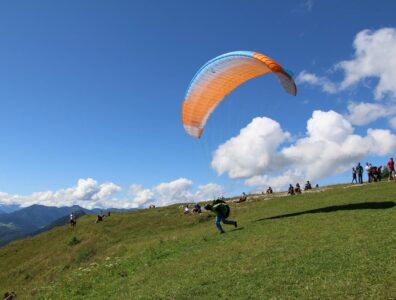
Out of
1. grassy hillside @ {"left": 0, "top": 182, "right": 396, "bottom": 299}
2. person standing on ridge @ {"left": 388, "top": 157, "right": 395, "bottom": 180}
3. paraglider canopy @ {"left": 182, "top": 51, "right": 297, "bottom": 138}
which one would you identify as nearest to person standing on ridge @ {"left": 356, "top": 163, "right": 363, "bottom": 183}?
person standing on ridge @ {"left": 388, "top": 157, "right": 395, "bottom": 180}

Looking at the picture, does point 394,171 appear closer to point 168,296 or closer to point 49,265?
point 168,296

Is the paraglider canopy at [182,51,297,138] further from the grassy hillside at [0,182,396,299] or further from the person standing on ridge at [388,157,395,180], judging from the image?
the person standing on ridge at [388,157,395,180]

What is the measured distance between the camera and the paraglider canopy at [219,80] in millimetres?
24766

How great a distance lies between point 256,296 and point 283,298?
0.97m

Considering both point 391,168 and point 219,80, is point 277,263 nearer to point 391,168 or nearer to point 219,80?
point 219,80

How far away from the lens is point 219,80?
91.5 ft

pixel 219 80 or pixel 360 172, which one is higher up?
pixel 219 80

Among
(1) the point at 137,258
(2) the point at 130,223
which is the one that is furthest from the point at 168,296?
(2) the point at 130,223

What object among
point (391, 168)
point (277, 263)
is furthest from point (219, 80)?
point (391, 168)

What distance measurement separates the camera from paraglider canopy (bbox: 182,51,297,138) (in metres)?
24.8

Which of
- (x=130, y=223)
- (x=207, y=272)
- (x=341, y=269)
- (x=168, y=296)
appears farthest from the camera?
(x=130, y=223)

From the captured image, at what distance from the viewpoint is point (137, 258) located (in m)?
25.2

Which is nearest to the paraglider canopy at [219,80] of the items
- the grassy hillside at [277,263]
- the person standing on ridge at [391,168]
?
the grassy hillside at [277,263]

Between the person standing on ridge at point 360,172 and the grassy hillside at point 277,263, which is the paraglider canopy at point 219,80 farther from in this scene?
the person standing on ridge at point 360,172
